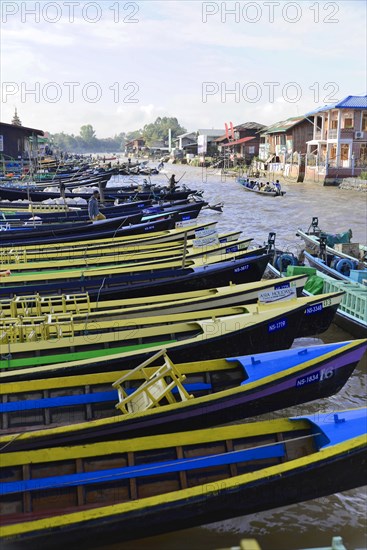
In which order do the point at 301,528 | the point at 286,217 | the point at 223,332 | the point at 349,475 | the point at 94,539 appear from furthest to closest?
the point at 286,217 → the point at 223,332 → the point at 301,528 → the point at 349,475 → the point at 94,539

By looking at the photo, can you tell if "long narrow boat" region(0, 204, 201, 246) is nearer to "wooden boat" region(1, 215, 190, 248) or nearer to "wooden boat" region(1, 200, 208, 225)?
"wooden boat" region(1, 215, 190, 248)

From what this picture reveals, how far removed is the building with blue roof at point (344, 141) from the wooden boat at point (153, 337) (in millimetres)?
34801

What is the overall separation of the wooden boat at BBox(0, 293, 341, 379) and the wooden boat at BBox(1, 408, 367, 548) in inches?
62.6

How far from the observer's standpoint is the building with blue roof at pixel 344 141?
41062mm

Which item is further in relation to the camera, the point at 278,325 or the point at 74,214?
the point at 74,214

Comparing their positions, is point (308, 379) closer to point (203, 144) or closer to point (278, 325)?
point (278, 325)

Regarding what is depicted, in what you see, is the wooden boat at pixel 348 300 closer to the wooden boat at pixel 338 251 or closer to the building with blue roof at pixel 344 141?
the wooden boat at pixel 338 251

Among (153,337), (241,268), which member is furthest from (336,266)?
(153,337)

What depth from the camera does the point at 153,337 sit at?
754 cm

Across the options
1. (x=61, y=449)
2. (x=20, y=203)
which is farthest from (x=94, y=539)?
(x=20, y=203)

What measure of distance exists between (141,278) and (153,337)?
2962mm

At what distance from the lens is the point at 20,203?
2202 cm

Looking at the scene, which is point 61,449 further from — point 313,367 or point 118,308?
point 118,308

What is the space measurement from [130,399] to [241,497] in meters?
1.61
